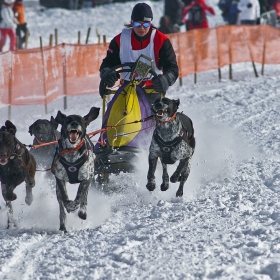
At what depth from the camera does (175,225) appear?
5688mm

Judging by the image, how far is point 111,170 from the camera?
6.57 meters

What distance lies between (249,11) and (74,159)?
39.0ft

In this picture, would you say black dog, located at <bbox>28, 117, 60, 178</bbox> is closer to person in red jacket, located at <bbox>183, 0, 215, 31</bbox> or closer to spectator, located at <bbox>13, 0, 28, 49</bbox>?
person in red jacket, located at <bbox>183, 0, 215, 31</bbox>

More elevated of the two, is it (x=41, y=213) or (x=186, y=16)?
(x=186, y=16)

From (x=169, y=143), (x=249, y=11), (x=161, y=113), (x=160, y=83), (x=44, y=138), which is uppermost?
(x=249, y=11)

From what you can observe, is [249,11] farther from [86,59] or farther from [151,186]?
[151,186]

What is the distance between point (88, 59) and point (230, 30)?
10.6 ft

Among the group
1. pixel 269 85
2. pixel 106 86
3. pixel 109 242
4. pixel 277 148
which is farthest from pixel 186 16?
pixel 109 242

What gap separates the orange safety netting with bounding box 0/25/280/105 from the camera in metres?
11.1

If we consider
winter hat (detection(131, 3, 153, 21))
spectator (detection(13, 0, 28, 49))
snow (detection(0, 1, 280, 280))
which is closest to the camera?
snow (detection(0, 1, 280, 280))

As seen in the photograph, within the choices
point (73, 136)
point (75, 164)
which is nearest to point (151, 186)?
point (75, 164)

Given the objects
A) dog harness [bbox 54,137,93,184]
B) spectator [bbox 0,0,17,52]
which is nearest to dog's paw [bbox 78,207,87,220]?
dog harness [bbox 54,137,93,184]

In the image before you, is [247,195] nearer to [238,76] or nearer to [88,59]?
[88,59]

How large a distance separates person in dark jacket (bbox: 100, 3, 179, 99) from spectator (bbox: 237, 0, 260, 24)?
9.79m
